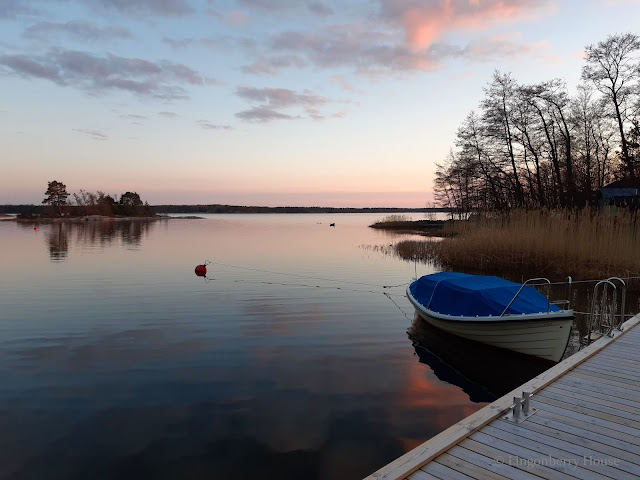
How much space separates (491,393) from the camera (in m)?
8.45

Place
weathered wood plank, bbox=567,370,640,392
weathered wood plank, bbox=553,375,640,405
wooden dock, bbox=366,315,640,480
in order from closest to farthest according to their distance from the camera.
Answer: wooden dock, bbox=366,315,640,480 < weathered wood plank, bbox=553,375,640,405 < weathered wood plank, bbox=567,370,640,392

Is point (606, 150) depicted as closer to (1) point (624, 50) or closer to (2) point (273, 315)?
(1) point (624, 50)

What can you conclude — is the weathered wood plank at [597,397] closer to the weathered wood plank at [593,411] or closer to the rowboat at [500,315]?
the weathered wood plank at [593,411]

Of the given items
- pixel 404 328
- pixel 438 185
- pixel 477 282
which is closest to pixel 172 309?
pixel 404 328

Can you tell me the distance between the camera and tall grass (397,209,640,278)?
17578 millimetres

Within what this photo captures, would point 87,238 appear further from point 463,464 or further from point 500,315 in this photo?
point 463,464

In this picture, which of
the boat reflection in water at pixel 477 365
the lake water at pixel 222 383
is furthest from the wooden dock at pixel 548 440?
the boat reflection in water at pixel 477 365

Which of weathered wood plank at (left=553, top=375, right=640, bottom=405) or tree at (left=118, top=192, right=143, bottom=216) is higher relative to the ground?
tree at (left=118, top=192, right=143, bottom=216)

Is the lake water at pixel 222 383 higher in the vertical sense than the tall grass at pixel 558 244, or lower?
lower

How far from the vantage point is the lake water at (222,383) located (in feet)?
19.7

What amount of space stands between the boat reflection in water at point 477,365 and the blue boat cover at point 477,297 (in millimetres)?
984

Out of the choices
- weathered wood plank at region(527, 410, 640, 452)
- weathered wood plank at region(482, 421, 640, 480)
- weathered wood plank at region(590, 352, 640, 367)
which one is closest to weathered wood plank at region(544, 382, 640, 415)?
weathered wood plank at region(527, 410, 640, 452)

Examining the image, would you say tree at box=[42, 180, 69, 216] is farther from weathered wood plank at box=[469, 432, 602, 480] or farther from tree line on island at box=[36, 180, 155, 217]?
weathered wood plank at box=[469, 432, 602, 480]

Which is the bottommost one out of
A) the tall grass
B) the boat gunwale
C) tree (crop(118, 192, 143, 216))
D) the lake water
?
the lake water
